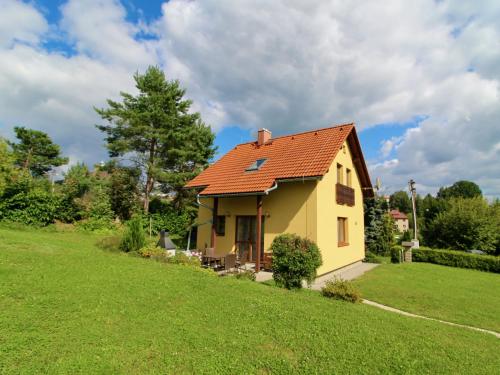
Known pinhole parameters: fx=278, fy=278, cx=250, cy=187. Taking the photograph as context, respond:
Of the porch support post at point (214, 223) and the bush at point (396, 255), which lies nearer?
the porch support post at point (214, 223)

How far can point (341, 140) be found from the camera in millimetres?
13039

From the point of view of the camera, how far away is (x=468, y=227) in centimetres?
2066

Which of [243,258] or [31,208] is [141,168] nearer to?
[31,208]

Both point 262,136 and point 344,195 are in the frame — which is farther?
point 262,136

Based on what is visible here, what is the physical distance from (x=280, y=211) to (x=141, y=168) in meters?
15.7

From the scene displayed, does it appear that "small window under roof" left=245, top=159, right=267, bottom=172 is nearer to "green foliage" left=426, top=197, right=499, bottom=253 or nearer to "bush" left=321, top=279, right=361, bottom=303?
"bush" left=321, top=279, right=361, bottom=303

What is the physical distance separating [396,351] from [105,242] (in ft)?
40.3

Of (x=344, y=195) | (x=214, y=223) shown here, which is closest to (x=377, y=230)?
(x=344, y=195)

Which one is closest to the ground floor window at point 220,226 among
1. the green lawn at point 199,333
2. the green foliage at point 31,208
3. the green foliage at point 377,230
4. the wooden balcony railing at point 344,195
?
the wooden balcony railing at point 344,195

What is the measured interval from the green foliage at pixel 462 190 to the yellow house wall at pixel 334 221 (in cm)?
5282

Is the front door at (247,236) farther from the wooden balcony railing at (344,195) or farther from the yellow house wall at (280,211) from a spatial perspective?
the wooden balcony railing at (344,195)

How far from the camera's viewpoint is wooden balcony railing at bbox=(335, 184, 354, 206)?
13.7 m

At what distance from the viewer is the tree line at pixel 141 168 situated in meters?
20.2

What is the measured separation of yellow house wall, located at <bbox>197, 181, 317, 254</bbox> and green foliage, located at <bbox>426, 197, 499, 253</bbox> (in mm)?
16231
